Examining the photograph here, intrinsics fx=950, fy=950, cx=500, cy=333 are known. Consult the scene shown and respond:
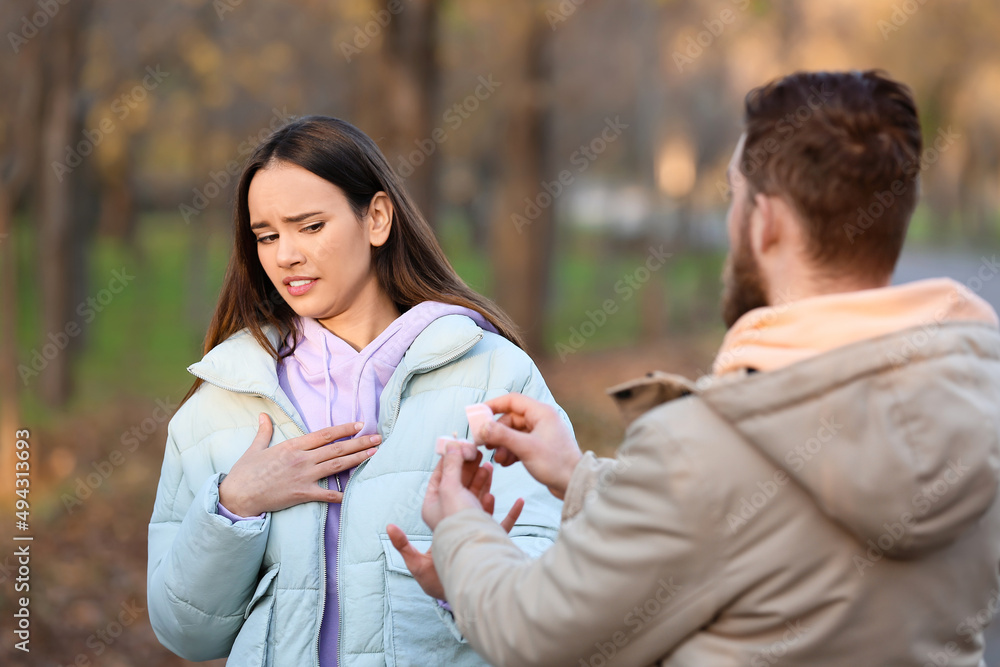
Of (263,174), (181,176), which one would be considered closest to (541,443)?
(263,174)

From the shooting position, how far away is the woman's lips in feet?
8.89

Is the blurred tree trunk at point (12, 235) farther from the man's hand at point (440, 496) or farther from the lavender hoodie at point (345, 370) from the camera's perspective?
the man's hand at point (440, 496)

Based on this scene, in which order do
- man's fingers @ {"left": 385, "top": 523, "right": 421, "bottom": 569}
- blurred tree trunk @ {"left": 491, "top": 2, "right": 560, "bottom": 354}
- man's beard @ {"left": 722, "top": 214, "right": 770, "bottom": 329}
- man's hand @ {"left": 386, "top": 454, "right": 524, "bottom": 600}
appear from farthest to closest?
blurred tree trunk @ {"left": 491, "top": 2, "right": 560, "bottom": 354}, man's fingers @ {"left": 385, "top": 523, "right": 421, "bottom": 569}, man's hand @ {"left": 386, "top": 454, "right": 524, "bottom": 600}, man's beard @ {"left": 722, "top": 214, "right": 770, "bottom": 329}

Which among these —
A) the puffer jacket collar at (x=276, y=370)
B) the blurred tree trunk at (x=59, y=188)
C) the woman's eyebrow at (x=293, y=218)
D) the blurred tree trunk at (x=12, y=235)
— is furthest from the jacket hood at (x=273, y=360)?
the blurred tree trunk at (x=59, y=188)

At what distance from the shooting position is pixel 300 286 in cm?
271

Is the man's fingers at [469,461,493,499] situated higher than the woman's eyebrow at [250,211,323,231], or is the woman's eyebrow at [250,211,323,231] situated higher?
the woman's eyebrow at [250,211,323,231]

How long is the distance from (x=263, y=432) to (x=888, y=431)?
162 cm

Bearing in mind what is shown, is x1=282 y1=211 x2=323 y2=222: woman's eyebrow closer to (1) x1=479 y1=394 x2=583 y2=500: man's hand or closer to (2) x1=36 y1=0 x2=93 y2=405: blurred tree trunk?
(1) x1=479 y1=394 x2=583 y2=500: man's hand

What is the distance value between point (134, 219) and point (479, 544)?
2549 centimetres

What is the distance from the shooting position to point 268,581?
2.43 metres

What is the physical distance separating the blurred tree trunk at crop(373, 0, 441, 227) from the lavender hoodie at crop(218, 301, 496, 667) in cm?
643

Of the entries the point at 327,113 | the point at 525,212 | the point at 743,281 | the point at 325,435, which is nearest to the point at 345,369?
the point at 325,435

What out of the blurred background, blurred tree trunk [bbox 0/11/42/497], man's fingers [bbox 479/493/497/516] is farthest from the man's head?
blurred tree trunk [bbox 0/11/42/497]

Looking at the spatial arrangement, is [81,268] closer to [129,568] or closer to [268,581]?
[129,568]
